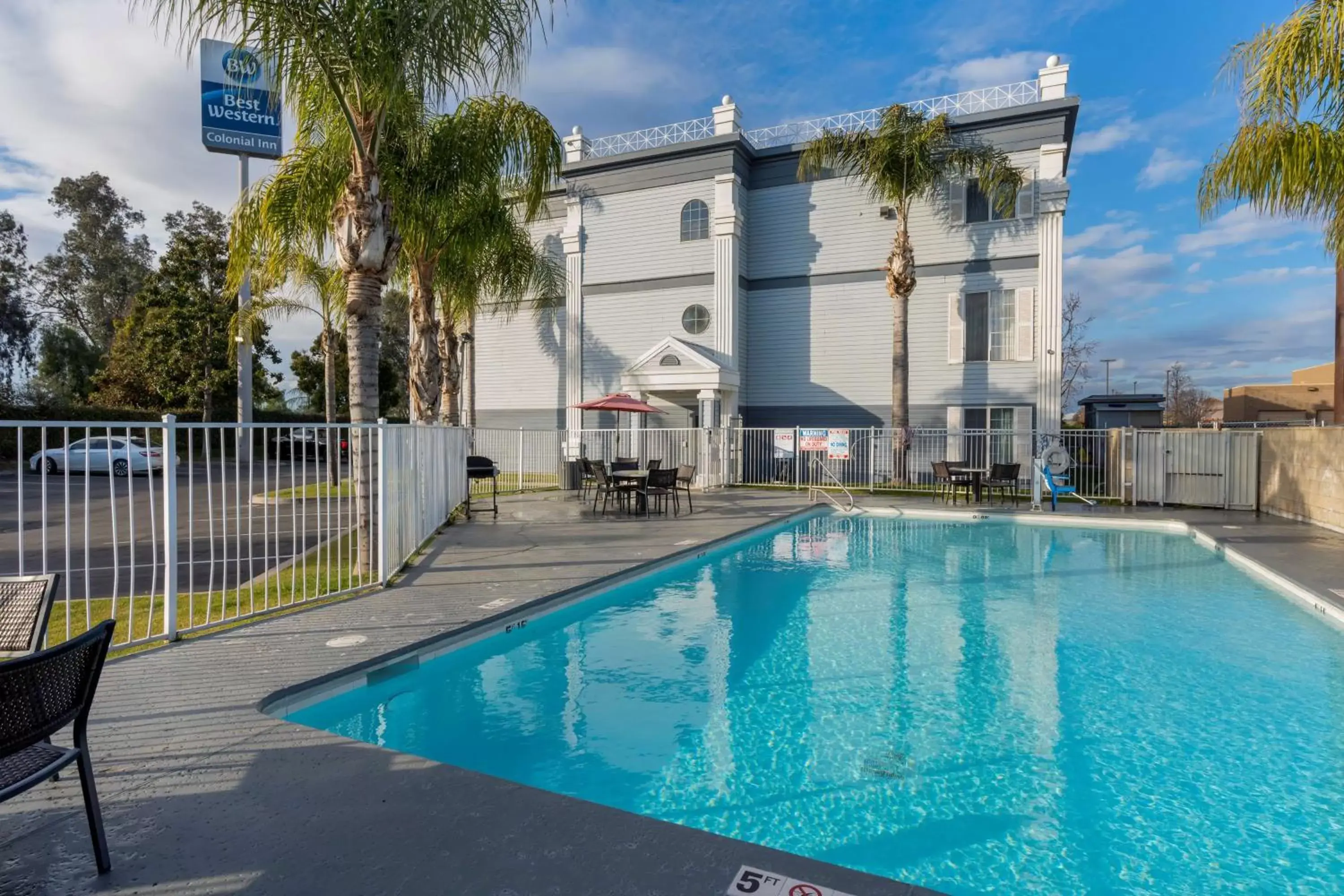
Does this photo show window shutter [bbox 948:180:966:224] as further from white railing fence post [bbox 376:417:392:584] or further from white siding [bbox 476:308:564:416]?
white railing fence post [bbox 376:417:392:584]

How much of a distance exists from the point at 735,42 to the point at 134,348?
28191 mm

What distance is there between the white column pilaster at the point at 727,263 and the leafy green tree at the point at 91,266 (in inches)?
1384

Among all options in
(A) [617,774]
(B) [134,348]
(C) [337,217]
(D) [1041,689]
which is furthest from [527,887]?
(B) [134,348]

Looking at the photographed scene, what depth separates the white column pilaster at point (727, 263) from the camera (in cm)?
2011

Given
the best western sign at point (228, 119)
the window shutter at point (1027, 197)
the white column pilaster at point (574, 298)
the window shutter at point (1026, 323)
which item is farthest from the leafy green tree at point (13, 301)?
the window shutter at point (1026, 323)

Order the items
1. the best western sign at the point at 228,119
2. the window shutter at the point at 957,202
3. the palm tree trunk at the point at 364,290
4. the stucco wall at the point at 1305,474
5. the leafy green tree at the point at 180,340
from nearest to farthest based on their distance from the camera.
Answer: the palm tree trunk at the point at 364,290
the stucco wall at the point at 1305,474
the window shutter at the point at 957,202
the best western sign at the point at 228,119
the leafy green tree at the point at 180,340

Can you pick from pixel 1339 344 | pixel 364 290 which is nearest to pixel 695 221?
pixel 364 290

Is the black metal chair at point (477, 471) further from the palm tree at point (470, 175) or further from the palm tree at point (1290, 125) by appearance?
the palm tree at point (1290, 125)

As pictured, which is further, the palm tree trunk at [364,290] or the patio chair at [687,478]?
the patio chair at [687,478]

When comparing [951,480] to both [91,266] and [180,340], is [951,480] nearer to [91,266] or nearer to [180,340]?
[180,340]

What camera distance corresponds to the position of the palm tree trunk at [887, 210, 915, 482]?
17.9 m

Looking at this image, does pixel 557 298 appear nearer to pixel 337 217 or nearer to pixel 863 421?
pixel 863 421

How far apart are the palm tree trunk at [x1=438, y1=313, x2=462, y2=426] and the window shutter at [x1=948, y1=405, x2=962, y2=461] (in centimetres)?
1236

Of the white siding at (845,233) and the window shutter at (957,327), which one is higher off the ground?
the white siding at (845,233)
